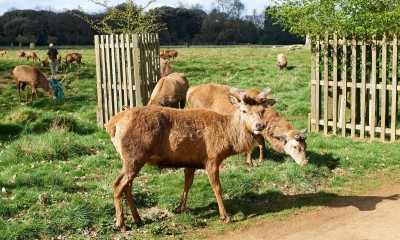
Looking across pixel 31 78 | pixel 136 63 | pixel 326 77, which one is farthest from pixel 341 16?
pixel 31 78

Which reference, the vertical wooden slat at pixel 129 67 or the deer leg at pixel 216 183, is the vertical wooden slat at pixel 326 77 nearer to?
the vertical wooden slat at pixel 129 67

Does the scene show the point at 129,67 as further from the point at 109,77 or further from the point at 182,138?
the point at 182,138

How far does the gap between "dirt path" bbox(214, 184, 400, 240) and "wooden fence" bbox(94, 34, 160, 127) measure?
6.44 meters

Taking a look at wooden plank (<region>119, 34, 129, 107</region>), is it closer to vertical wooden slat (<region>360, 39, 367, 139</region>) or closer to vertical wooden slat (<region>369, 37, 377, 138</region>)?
vertical wooden slat (<region>360, 39, 367, 139</region>)

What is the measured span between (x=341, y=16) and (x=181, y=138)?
6.82 m

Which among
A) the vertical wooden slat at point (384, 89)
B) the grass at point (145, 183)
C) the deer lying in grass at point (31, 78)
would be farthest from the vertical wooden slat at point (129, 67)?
the deer lying in grass at point (31, 78)

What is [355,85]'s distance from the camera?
12.3 meters

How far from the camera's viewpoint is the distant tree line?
78000mm

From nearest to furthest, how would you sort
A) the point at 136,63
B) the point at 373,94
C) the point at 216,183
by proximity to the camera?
the point at 216,183
the point at 373,94
the point at 136,63

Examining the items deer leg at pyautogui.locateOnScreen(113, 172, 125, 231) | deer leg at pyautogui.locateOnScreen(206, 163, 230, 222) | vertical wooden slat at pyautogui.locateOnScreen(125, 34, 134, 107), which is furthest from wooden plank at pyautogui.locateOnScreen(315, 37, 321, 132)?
deer leg at pyautogui.locateOnScreen(113, 172, 125, 231)

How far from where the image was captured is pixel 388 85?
1190 cm

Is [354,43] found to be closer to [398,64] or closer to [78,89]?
[398,64]

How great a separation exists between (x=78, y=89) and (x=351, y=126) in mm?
12562

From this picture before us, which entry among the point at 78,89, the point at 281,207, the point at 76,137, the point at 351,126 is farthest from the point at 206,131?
the point at 78,89
